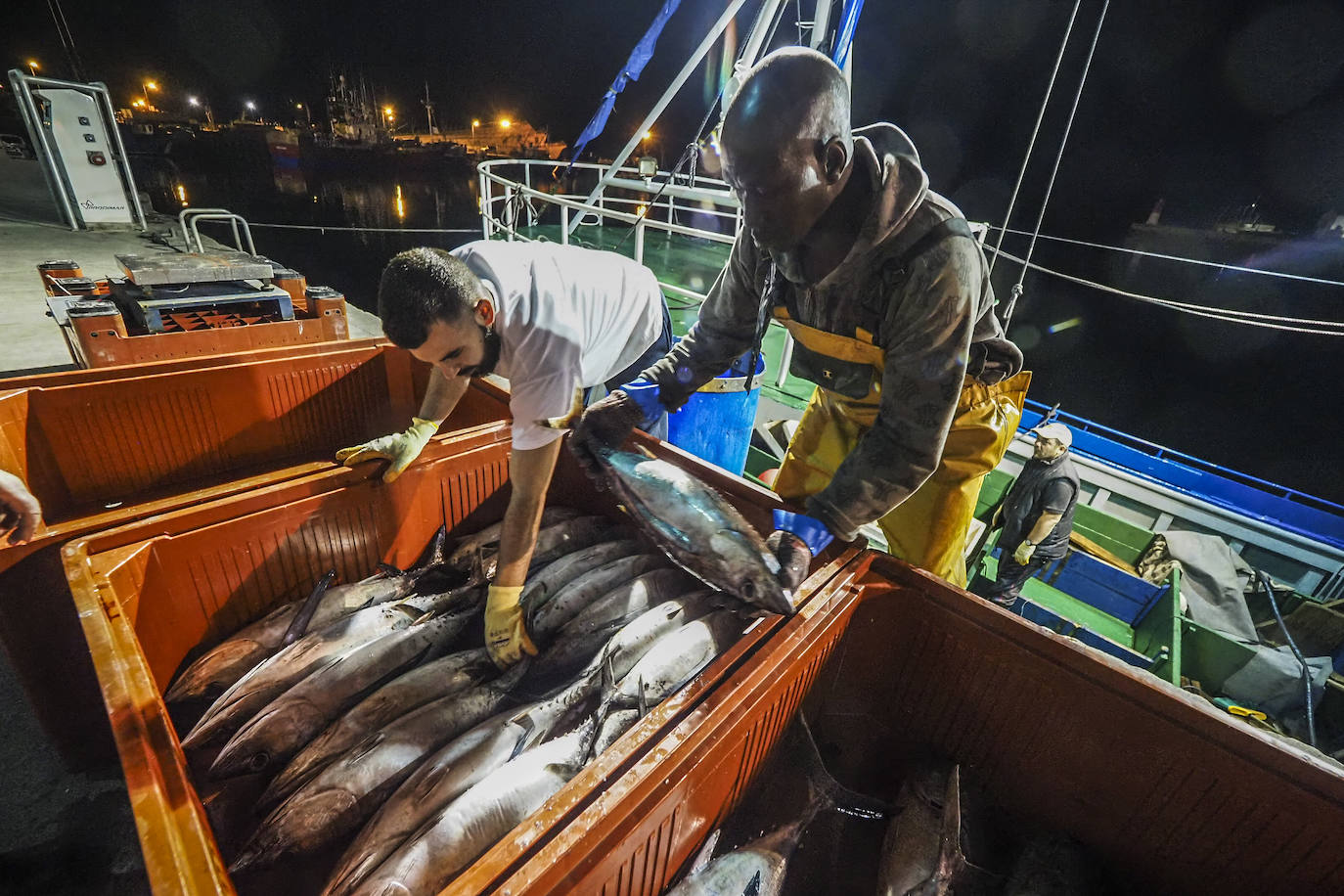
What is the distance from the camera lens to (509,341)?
2.19 meters

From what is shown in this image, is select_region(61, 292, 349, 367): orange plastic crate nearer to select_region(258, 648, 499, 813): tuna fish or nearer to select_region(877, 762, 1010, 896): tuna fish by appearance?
select_region(258, 648, 499, 813): tuna fish

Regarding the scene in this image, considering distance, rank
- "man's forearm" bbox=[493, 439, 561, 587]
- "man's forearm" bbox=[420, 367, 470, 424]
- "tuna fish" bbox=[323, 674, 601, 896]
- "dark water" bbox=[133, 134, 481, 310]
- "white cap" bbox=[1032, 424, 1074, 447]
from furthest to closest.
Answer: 1. "dark water" bbox=[133, 134, 481, 310]
2. "white cap" bbox=[1032, 424, 1074, 447]
3. "man's forearm" bbox=[420, 367, 470, 424]
4. "man's forearm" bbox=[493, 439, 561, 587]
5. "tuna fish" bbox=[323, 674, 601, 896]

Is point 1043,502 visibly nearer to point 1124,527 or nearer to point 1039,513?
point 1039,513

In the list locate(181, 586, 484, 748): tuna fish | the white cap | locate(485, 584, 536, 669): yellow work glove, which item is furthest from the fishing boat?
locate(181, 586, 484, 748): tuna fish

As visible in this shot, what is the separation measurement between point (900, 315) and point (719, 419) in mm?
1738

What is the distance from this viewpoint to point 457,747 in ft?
5.59

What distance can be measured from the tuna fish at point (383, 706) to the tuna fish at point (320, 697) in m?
0.06

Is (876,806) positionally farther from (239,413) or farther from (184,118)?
(184,118)

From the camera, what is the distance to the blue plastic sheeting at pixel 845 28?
411 cm

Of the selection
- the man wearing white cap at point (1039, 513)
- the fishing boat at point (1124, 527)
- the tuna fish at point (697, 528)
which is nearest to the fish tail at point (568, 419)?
the tuna fish at point (697, 528)

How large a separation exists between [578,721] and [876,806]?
1.03 m

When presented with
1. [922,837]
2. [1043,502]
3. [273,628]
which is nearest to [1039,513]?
[1043,502]

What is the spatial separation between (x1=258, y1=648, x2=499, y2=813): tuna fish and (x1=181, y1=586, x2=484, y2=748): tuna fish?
0.24m

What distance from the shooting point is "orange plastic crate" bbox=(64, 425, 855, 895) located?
1074 mm
